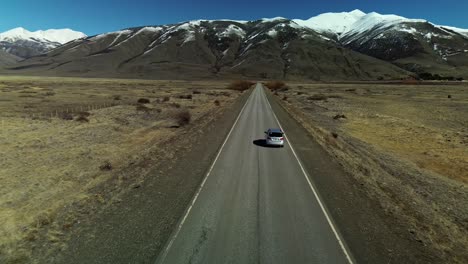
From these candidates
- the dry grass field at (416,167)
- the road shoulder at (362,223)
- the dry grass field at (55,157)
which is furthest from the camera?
the dry grass field at (416,167)

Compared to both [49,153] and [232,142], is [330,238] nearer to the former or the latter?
[232,142]

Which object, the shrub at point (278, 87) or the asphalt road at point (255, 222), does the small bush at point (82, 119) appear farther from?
the shrub at point (278, 87)

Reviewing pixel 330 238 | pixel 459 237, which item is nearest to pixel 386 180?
pixel 459 237

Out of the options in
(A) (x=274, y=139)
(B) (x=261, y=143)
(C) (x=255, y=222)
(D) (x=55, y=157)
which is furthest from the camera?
(B) (x=261, y=143)

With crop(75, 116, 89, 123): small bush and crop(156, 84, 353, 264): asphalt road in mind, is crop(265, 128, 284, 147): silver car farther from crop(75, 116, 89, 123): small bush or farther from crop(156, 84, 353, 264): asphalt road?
crop(75, 116, 89, 123): small bush

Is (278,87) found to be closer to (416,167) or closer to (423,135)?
(423,135)

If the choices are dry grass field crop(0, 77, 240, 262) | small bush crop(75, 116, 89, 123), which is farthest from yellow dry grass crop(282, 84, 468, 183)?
small bush crop(75, 116, 89, 123)

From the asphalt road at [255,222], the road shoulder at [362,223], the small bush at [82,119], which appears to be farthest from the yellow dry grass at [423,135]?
the small bush at [82,119]

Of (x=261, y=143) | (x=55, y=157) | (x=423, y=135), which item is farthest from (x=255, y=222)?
(x=423, y=135)
